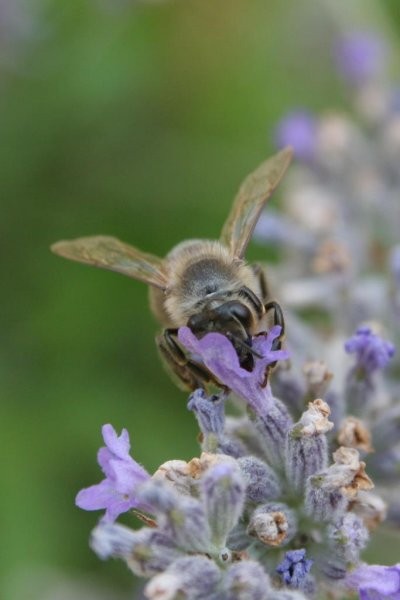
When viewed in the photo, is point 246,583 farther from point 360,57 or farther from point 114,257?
point 360,57

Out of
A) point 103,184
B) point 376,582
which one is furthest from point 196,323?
point 103,184

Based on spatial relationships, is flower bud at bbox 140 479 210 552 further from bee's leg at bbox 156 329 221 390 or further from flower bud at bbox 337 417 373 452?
flower bud at bbox 337 417 373 452

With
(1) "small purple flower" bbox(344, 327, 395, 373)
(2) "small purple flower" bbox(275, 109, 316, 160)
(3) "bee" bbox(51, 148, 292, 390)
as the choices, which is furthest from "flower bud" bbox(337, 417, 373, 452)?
(2) "small purple flower" bbox(275, 109, 316, 160)

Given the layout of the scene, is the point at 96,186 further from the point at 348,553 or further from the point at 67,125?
the point at 348,553

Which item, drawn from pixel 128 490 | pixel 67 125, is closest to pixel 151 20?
pixel 67 125

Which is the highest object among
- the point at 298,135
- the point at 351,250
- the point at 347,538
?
the point at 298,135

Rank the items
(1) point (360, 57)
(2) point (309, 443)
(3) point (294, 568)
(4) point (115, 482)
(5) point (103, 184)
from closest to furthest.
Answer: (4) point (115, 482)
(3) point (294, 568)
(2) point (309, 443)
(1) point (360, 57)
(5) point (103, 184)

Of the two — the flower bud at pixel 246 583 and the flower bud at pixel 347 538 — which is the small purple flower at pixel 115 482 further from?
the flower bud at pixel 347 538

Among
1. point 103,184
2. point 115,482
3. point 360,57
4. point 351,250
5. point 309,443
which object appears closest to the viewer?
point 115,482

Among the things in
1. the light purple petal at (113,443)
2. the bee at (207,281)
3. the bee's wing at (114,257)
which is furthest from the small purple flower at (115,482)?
the bee's wing at (114,257)
